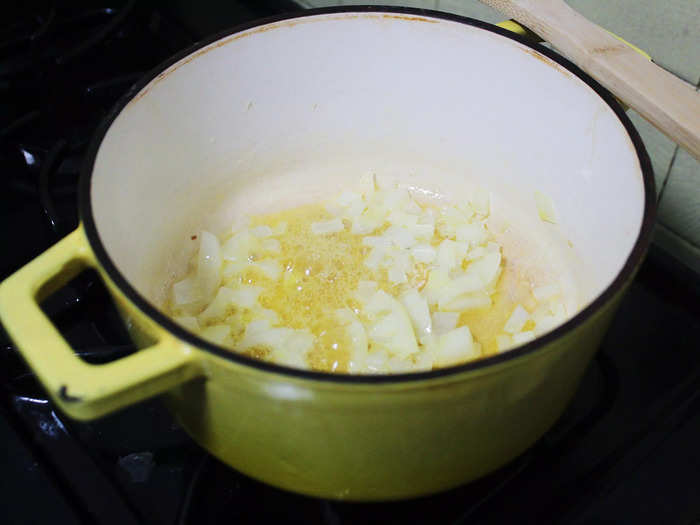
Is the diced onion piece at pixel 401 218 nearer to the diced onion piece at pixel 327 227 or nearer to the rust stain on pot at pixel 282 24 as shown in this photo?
the diced onion piece at pixel 327 227

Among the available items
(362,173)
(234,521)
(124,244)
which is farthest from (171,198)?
(234,521)

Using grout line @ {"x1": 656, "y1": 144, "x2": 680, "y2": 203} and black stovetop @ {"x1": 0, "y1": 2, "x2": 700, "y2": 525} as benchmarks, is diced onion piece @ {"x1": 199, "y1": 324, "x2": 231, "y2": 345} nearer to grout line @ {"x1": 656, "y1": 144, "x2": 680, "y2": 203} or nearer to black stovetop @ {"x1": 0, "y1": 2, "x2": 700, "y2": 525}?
black stovetop @ {"x1": 0, "y1": 2, "x2": 700, "y2": 525}

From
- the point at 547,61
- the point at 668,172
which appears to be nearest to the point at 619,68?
the point at 547,61

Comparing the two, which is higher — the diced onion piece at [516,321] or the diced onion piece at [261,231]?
the diced onion piece at [261,231]

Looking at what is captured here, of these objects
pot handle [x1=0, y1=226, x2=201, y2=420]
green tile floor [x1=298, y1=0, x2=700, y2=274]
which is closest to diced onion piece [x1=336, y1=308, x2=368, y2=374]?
pot handle [x1=0, y1=226, x2=201, y2=420]

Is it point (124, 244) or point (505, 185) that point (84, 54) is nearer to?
point (124, 244)

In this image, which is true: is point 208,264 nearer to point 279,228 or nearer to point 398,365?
point 279,228

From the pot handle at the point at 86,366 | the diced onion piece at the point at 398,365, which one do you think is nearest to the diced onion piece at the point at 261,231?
the diced onion piece at the point at 398,365
